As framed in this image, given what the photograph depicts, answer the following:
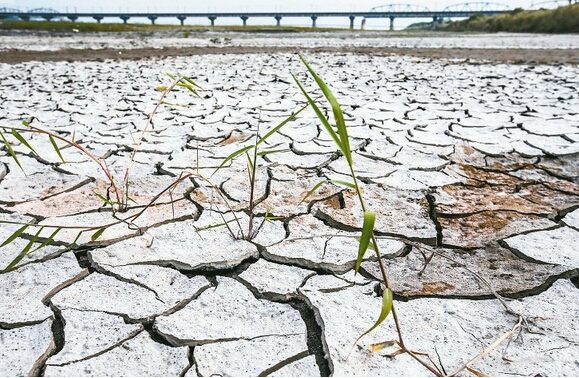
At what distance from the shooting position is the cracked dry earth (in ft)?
2.77

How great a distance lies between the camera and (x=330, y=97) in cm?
64

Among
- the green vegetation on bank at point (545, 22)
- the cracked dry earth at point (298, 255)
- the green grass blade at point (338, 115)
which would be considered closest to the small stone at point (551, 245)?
the cracked dry earth at point (298, 255)

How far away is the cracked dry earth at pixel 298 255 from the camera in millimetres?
843

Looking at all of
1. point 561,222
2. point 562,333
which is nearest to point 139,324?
point 562,333

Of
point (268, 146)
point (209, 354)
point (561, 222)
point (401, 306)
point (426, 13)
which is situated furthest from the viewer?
point (426, 13)

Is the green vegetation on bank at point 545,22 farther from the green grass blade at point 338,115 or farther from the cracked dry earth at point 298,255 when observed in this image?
the green grass blade at point 338,115

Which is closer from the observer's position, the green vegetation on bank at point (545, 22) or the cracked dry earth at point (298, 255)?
the cracked dry earth at point (298, 255)

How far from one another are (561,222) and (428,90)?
2.58 m

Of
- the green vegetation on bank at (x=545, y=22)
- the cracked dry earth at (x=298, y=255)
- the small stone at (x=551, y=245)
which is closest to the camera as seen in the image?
the cracked dry earth at (x=298, y=255)

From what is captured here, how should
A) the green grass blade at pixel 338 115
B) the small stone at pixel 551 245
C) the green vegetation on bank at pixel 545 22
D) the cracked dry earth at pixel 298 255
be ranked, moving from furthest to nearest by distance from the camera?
the green vegetation on bank at pixel 545 22
the small stone at pixel 551 245
the cracked dry earth at pixel 298 255
the green grass blade at pixel 338 115

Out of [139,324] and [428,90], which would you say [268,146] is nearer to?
[139,324]

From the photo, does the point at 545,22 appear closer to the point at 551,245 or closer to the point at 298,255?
the point at 551,245

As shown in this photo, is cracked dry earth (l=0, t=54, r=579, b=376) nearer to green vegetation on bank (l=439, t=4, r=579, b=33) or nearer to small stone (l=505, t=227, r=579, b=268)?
small stone (l=505, t=227, r=579, b=268)

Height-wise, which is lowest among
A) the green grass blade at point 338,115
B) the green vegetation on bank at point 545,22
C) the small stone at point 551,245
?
the small stone at point 551,245
